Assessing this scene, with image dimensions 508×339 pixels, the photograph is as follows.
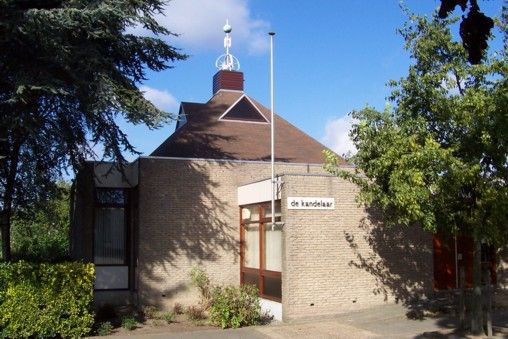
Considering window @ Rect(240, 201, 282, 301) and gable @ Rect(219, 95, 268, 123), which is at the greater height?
gable @ Rect(219, 95, 268, 123)

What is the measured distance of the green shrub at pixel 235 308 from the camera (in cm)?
1428

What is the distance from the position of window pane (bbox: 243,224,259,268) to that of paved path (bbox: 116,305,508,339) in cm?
306

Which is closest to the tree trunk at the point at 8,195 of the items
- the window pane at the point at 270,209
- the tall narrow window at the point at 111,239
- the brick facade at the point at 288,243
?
the tall narrow window at the point at 111,239

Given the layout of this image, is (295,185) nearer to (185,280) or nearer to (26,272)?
(185,280)

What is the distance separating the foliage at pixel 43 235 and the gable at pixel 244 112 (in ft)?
21.3

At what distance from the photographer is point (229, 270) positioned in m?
18.0

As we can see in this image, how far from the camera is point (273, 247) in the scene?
16188mm

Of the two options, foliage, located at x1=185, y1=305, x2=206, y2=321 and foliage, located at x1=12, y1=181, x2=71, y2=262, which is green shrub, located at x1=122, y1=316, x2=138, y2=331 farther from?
foliage, located at x1=12, y1=181, x2=71, y2=262

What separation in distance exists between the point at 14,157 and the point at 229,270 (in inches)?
272

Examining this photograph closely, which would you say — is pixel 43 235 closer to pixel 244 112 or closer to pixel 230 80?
pixel 230 80

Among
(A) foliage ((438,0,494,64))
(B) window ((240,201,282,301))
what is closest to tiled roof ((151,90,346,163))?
(B) window ((240,201,282,301))

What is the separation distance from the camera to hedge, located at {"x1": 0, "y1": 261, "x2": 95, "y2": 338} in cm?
1277

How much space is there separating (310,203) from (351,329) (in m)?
3.40

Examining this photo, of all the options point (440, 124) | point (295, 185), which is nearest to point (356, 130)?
point (440, 124)
